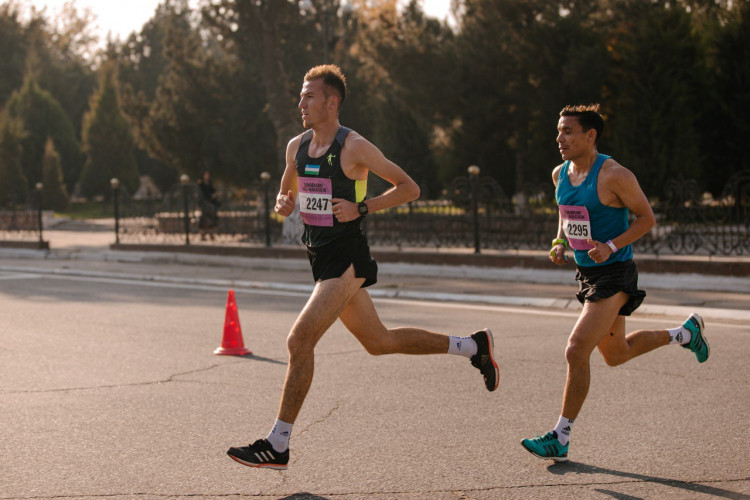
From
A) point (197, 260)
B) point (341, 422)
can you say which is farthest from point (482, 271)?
point (341, 422)

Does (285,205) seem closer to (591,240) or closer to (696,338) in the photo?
(591,240)

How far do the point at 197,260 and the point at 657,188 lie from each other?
9312 mm

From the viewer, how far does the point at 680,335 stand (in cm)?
589

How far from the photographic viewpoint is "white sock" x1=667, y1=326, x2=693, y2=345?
19.2ft

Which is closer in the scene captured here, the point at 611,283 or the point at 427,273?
the point at 611,283

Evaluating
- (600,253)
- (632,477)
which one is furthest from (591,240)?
(632,477)

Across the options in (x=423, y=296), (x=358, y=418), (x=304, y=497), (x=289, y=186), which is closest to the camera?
(x=304, y=497)

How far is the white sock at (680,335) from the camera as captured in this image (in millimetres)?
5859

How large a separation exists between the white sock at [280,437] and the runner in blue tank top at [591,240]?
126 cm

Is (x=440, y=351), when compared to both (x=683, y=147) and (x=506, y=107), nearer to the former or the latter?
(x=683, y=147)

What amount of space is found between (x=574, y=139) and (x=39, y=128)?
4518 centimetres

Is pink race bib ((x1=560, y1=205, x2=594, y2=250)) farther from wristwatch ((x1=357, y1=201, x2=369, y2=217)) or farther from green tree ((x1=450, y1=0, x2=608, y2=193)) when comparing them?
green tree ((x1=450, y1=0, x2=608, y2=193))

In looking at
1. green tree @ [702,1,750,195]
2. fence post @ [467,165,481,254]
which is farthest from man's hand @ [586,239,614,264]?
green tree @ [702,1,750,195]

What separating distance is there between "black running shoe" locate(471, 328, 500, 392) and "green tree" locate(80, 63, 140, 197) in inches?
1681
